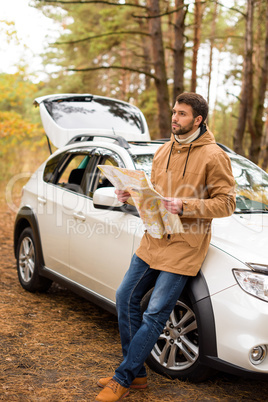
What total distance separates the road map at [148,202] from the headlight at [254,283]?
0.52 metres

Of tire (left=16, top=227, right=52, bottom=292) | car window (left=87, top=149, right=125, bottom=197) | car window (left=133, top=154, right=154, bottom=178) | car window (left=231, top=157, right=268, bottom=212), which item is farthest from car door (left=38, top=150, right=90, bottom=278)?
car window (left=231, top=157, right=268, bottom=212)

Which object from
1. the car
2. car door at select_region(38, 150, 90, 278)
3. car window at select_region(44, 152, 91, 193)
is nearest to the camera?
the car

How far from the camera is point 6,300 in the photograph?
5520 millimetres

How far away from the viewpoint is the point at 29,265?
585 centimetres

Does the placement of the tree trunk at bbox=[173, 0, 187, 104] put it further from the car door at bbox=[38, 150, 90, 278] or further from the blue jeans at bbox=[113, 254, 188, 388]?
the blue jeans at bbox=[113, 254, 188, 388]

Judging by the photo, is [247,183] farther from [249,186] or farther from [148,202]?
[148,202]

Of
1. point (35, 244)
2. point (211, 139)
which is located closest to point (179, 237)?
point (211, 139)

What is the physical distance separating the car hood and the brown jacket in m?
0.21

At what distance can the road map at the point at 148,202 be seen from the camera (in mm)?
3008

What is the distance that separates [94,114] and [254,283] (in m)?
4.41

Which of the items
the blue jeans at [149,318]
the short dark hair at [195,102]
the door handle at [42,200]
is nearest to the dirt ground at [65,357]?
the blue jeans at [149,318]

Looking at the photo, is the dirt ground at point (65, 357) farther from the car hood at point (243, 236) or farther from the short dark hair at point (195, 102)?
the short dark hair at point (195, 102)

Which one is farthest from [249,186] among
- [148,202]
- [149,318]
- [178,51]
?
[178,51]

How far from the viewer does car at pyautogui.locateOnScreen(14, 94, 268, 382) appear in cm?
306
